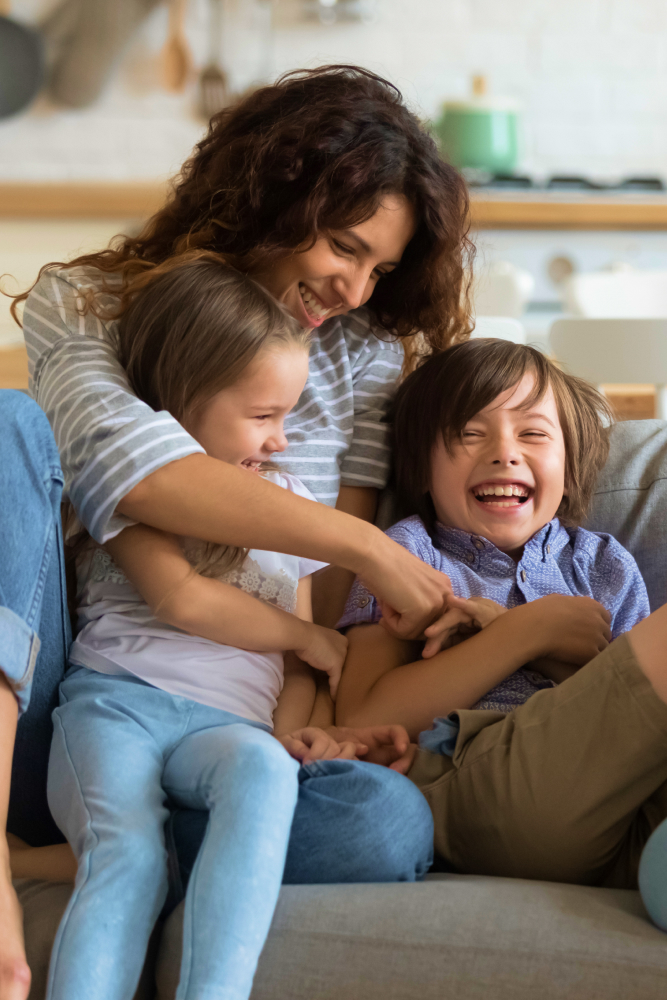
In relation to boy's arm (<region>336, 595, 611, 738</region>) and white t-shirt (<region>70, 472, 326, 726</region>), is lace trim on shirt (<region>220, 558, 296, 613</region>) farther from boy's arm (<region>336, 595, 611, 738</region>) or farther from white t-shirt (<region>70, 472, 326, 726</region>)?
boy's arm (<region>336, 595, 611, 738</region>)

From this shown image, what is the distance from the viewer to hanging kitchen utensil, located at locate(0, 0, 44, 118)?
3359 mm

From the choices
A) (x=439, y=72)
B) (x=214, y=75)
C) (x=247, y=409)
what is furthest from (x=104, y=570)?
(x=439, y=72)

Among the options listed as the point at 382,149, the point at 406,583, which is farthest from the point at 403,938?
the point at 382,149

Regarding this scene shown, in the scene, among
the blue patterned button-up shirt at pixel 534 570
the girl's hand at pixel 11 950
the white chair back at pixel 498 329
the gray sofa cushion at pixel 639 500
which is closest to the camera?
the girl's hand at pixel 11 950

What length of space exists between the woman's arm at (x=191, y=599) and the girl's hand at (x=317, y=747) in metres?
0.12

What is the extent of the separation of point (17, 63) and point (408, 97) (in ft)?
4.56

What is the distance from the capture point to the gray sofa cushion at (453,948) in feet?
2.37

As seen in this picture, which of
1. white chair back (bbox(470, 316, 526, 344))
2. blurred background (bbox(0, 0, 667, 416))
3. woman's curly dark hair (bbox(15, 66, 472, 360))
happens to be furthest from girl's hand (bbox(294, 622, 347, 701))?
blurred background (bbox(0, 0, 667, 416))

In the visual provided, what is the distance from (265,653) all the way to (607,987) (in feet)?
1.77

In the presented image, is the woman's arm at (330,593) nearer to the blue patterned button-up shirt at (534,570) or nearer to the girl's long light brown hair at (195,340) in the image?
the blue patterned button-up shirt at (534,570)

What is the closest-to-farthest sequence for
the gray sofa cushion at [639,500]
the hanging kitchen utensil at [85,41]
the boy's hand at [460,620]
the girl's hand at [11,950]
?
the girl's hand at [11,950] < the boy's hand at [460,620] < the gray sofa cushion at [639,500] < the hanging kitchen utensil at [85,41]

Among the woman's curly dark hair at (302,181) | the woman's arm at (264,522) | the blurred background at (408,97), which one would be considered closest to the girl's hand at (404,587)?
the woman's arm at (264,522)

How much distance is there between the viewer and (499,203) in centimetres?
329

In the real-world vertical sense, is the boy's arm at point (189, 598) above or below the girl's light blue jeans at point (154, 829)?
above
